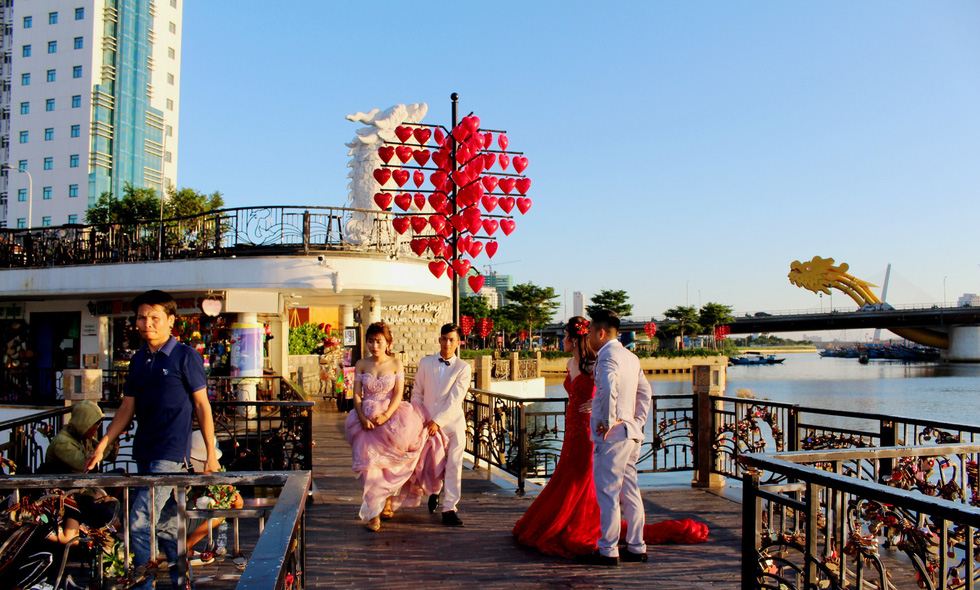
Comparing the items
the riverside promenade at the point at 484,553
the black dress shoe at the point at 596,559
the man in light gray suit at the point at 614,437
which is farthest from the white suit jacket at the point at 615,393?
the riverside promenade at the point at 484,553

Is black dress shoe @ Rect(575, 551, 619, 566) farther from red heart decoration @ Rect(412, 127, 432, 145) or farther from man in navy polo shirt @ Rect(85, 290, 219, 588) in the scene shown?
red heart decoration @ Rect(412, 127, 432, 145)

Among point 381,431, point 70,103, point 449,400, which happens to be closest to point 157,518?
point 381,431

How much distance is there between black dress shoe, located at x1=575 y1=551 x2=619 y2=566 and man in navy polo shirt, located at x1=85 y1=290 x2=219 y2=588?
2.52 meters

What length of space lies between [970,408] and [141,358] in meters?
34.1

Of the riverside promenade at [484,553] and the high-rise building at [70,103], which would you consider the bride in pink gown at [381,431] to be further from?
the high-rise building at [70,103]

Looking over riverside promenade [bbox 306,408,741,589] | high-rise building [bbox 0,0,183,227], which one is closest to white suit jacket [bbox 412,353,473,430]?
riverside promenade [bbox 306,408,741,589]

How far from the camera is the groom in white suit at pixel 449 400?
5.80 m

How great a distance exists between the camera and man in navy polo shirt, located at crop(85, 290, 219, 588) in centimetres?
360

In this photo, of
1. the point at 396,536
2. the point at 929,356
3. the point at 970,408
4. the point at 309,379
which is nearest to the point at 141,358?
the point at 396,536

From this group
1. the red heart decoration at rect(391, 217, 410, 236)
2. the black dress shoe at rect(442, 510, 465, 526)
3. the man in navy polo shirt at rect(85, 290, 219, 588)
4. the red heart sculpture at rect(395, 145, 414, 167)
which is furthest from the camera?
the red heart decoration at rect(391, 217, 410, 236)

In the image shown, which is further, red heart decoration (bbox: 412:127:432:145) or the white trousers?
red heart decoration (bbox: 412:127:432:145)

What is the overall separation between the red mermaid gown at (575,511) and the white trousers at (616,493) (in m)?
0.22

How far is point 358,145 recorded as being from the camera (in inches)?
686

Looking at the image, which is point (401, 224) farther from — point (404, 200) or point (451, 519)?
point (451, 519)
